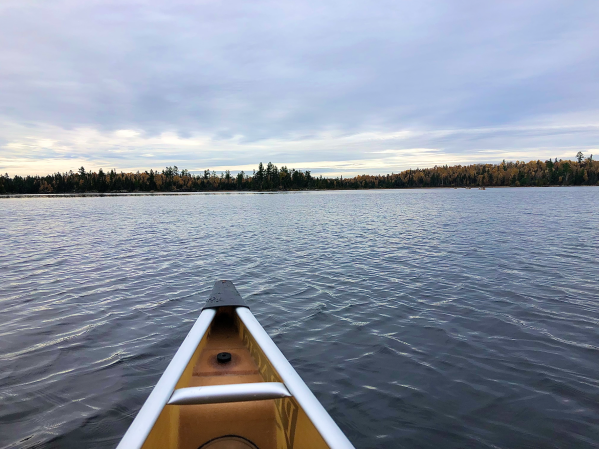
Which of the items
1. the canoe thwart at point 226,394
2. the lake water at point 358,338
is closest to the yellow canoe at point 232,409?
the canoe thwart at point 226,394

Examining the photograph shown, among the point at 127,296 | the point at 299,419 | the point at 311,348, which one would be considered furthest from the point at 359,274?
the point at 299,419

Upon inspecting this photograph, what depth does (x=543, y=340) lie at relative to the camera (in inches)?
334

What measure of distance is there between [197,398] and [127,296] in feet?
32.1

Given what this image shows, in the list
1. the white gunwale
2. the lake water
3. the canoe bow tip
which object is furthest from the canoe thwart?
the canoe bow tip

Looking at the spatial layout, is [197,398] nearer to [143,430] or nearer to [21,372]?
[143,430]

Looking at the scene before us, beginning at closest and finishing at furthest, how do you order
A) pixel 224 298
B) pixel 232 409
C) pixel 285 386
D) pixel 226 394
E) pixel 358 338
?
pixel 226 394 → pixel 285 386 → pixel 232 409 → pixel 224 298 → pixel 358 338

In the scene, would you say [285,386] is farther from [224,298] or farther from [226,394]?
[224,298]

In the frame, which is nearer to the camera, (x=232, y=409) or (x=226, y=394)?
(x=226, y=394)

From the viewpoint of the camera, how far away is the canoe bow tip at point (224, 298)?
7557 mm

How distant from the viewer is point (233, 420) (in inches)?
172

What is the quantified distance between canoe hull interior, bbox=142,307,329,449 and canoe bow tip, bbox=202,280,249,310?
1954 millimetres

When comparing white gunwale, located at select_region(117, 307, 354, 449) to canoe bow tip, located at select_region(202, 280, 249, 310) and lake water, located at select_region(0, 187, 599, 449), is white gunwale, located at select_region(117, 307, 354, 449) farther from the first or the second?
lake water, located at select_region(0, 187, 599, 449)

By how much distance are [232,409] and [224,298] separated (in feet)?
12.5

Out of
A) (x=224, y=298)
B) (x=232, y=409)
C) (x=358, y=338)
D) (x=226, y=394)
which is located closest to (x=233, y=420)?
(x=232, y=409)
